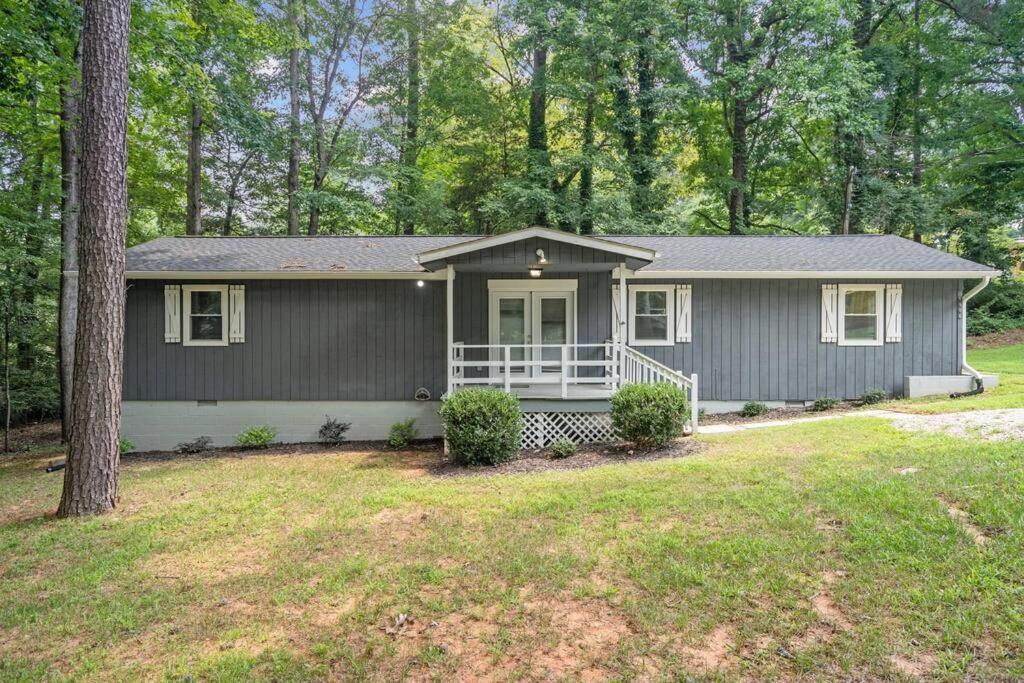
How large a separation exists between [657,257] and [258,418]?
25.3 ft

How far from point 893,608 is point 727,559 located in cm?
94

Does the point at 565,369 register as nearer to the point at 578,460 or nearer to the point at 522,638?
the point at 578,460

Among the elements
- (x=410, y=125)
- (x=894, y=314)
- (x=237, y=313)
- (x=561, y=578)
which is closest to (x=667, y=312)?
(x=894, y=314)

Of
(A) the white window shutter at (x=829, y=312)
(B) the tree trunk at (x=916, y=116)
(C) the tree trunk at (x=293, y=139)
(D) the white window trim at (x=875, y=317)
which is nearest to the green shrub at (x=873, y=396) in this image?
(D) the white window trim at (x=875, y=317)

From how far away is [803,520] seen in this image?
4.04 metres

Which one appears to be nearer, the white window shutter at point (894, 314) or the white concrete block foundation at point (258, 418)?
the white concrete block foundation at point (258, 418)

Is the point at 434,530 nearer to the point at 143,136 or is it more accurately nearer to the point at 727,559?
the point at 727,559

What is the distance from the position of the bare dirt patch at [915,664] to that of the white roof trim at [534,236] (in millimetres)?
5748

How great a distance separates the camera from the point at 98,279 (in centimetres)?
516

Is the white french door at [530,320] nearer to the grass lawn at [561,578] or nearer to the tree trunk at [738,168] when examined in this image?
the grass lawn at [561,578]

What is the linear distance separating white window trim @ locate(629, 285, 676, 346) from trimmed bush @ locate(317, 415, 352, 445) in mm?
5659

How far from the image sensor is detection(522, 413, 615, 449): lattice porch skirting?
7.97 metres

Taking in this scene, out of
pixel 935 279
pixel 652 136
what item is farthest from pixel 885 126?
pixel 935 279

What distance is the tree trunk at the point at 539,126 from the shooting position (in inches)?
659
